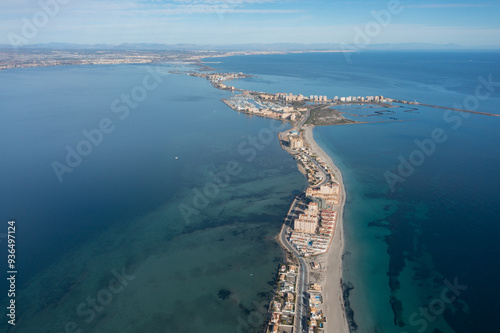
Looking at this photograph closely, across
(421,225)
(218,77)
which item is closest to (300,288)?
(421,225)

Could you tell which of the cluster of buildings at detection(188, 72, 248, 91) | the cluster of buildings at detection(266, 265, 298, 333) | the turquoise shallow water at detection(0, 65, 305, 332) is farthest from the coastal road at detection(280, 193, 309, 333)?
the cluster of buildings at detection(188, 72, 248, 91)

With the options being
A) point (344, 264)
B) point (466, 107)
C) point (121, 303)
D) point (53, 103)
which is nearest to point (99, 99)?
point (53, 103)

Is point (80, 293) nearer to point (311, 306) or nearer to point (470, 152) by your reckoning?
point (311, 306)

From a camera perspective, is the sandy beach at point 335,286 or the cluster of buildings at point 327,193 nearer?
the sandy beach at point 335,286

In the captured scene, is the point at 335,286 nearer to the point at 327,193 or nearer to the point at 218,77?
the point at 327,193

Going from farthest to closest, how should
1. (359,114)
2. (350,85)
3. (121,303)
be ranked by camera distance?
(350,85) < (359,114) < (121,303)

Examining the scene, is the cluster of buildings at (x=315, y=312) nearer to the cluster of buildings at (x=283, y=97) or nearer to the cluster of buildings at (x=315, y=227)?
the cluster of buildings at (x=315, y=227)

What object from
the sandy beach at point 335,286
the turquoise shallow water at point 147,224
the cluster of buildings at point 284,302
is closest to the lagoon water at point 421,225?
the sandy beach at point 335,286
